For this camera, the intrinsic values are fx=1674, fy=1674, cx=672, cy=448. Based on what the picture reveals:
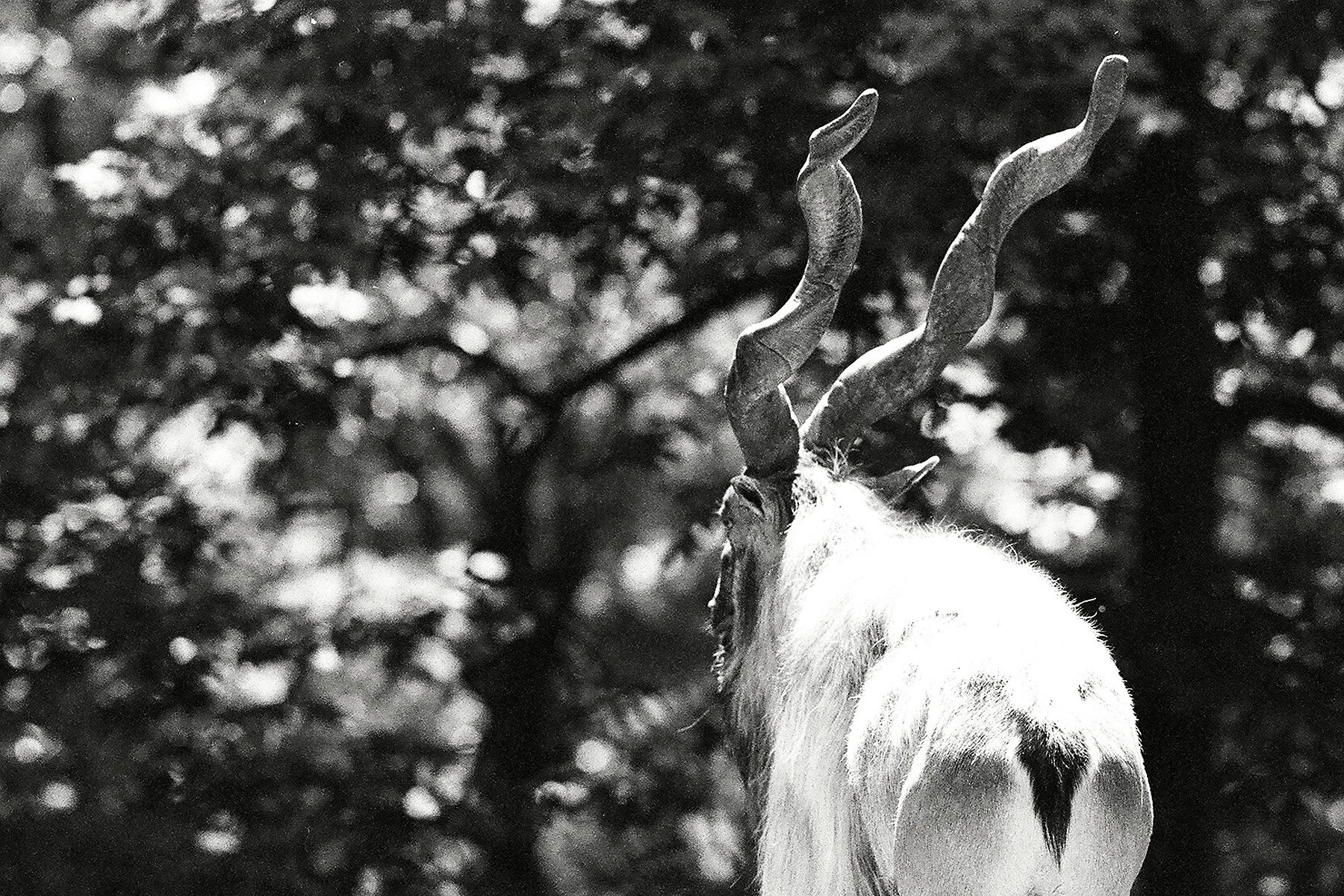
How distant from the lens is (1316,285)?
8.30m

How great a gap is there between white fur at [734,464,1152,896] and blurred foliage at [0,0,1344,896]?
324cm

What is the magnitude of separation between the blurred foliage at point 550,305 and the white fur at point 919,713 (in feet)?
10.6

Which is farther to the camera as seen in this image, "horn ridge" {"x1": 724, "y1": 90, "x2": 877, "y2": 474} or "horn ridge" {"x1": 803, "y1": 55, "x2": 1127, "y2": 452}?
"horn ridge" {"x1": 724, "y1": 90, "x2": 877, "y2": 474}

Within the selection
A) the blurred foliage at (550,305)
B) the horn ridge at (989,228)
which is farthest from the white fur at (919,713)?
the blurred foliage at (550,305)

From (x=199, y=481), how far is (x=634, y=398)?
A: 288cm

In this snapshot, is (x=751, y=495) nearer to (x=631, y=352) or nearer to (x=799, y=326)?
(x=799, y=326)

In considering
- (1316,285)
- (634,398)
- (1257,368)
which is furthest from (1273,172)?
(634,398)

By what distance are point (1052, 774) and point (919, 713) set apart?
0.37 meters

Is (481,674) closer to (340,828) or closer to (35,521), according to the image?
(340,828)

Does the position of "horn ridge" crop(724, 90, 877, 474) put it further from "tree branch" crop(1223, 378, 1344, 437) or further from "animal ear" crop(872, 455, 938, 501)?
"tree branch" crop(1223, 378, 1344, 437)

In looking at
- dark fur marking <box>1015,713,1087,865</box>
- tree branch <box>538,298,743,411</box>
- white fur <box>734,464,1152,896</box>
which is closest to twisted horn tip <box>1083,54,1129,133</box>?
white fur <box>734,464,1152,896</box>

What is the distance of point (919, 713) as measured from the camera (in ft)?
11.1

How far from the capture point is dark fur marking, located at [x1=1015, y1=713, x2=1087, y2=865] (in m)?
3.04

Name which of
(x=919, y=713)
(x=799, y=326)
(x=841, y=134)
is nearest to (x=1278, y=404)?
(x=799, y=326)
